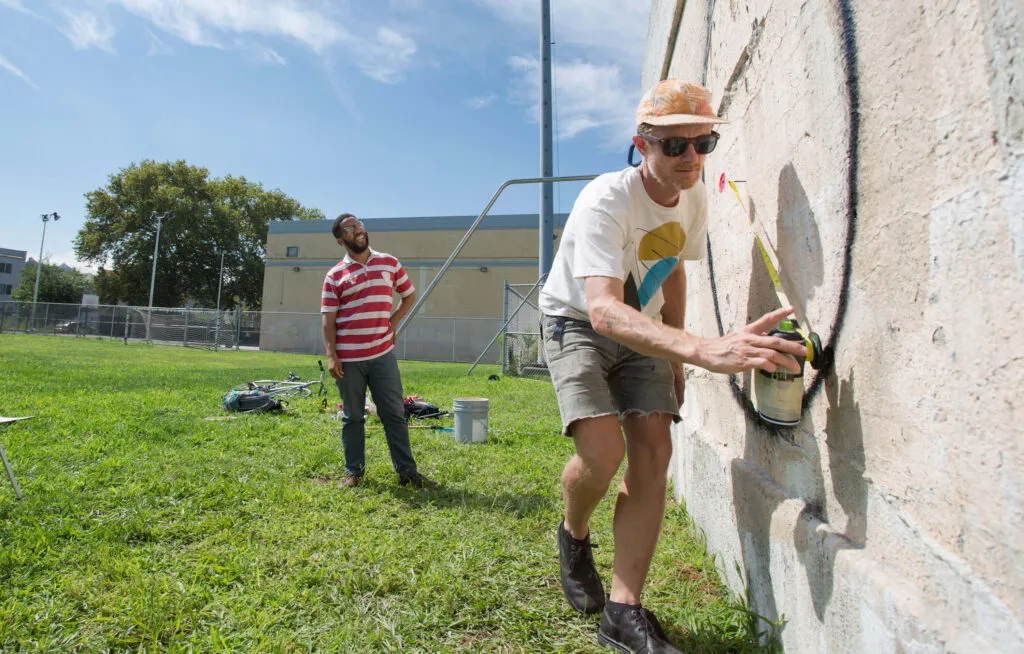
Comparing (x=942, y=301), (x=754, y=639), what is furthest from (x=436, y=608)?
(x=942, y=301)

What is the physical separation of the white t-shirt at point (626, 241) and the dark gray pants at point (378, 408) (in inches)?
81.1

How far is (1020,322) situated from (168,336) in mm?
35056

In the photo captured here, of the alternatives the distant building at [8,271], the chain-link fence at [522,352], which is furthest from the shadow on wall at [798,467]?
the distant building at [8,271]

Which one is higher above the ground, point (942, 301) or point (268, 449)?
point (942, 301)

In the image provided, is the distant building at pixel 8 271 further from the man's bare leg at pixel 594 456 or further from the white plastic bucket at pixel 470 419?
the man's bare leg at pixel 594 456

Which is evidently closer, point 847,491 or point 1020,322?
point 1020,322

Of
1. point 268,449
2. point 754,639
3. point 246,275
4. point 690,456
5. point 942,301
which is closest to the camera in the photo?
point 942,301

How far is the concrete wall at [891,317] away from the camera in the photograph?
3.56ft

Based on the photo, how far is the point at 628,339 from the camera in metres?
1.89

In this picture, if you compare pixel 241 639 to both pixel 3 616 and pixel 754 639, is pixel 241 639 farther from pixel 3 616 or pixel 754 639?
pixel 754 639

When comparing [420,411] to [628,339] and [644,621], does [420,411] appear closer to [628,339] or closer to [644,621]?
[644,621]

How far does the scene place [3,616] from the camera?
7.34 feet

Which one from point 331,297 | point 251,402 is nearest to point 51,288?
point 251,402

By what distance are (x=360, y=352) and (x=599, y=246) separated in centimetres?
262
